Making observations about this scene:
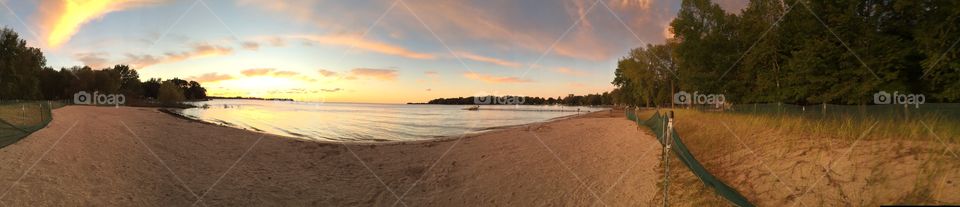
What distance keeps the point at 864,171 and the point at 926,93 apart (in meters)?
21.9

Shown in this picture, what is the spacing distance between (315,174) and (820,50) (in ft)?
97.8

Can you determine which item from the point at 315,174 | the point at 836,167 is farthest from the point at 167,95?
the point at 836,167

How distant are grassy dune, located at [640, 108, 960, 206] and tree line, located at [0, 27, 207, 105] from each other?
88110mm

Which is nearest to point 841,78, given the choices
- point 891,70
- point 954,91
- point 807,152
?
point 891,70

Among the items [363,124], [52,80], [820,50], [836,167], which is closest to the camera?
[836,167]

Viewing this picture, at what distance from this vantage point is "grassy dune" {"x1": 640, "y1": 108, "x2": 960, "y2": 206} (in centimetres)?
823

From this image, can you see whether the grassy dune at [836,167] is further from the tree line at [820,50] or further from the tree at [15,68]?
the tree at [15,68]

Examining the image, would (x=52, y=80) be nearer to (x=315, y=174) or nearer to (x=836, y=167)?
(x=315, y=174)

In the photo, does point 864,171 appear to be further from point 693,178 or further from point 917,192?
point 693,178

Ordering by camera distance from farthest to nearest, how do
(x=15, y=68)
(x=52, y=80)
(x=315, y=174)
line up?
(x=52, y=80) → (x=15, y=68) → (x=315, y=174)

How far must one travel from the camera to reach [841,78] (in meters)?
26.9

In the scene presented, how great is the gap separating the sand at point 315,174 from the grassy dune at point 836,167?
1.94 meters

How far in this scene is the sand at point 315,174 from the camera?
38.5 ft

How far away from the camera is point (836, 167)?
977 cm
